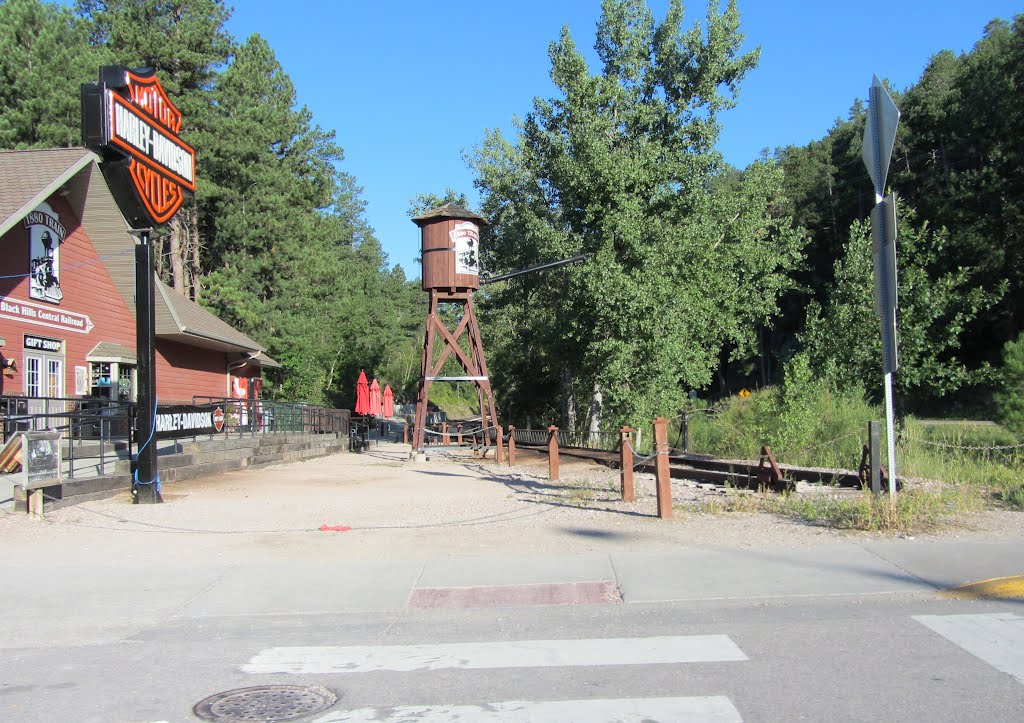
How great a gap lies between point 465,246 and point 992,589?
2189 cm

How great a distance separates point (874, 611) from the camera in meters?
6.28

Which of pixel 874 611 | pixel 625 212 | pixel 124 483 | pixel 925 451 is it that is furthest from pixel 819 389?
pixel 124 483

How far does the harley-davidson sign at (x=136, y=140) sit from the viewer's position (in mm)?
12508

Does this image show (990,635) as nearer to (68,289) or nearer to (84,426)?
(84,426)

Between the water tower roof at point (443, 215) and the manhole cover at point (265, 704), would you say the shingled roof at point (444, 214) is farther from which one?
the manhole cover at point (265, 704)

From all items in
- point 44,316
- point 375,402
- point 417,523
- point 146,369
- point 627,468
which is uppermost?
point 44,316

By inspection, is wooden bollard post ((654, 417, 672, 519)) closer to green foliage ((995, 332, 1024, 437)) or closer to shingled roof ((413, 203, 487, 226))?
green foliage ((995, 332, 1024, 437))

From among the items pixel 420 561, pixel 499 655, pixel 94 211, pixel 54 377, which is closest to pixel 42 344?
pixel 54 377

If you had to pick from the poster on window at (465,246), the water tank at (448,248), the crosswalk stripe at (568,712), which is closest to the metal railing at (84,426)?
the crosswalk stripe at (568,712)

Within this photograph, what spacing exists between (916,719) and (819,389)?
14973 mm

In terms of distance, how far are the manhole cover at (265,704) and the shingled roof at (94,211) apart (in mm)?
15021

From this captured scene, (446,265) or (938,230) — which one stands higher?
(938,230)

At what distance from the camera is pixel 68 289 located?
21391 mm

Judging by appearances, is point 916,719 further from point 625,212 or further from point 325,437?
point 325,437
